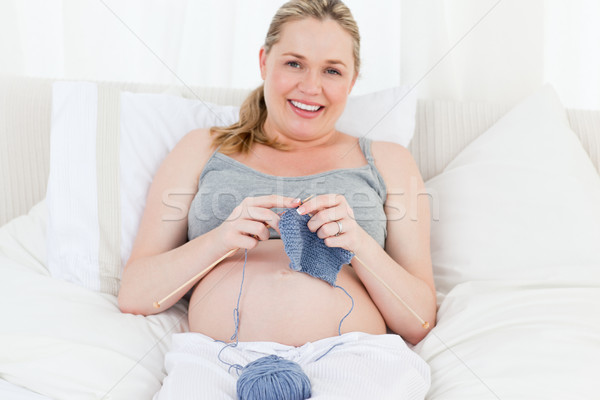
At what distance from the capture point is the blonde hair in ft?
4.43

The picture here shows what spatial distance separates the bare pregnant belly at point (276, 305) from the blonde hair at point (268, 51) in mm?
364

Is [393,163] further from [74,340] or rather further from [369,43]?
[74,340]

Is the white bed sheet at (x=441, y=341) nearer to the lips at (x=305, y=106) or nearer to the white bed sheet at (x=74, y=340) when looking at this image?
the white bed sheet at (x=74, y=340)

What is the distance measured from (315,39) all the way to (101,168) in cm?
67

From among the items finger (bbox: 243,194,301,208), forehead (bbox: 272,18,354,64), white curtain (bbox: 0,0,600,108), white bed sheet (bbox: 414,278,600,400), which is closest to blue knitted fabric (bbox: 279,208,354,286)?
finger (bbox: 243,194,301,208)

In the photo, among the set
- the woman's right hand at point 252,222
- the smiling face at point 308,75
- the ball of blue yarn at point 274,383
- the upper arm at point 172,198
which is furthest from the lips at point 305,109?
the ball of blue yarn at point 274,383

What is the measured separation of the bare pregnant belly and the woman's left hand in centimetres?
10

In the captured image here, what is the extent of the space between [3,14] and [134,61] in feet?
1.63

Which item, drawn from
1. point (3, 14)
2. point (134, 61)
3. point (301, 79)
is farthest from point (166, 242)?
point (3, 14)

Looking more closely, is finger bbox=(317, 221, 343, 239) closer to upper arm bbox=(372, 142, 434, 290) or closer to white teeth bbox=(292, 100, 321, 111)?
upper arm bbox=(372, 142, 434, 290)

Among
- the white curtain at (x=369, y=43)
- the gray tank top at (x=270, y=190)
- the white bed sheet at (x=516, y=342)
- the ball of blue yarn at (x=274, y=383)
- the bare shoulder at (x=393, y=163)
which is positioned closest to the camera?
the ball of blue yarn at (x=274, y=383)

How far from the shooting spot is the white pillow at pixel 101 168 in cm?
134

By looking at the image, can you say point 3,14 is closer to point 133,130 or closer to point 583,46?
point 133,130

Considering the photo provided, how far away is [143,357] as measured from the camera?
1062mm
